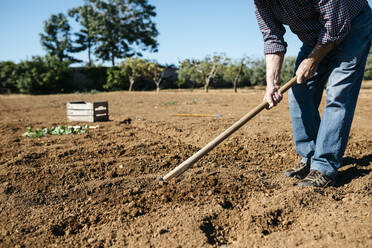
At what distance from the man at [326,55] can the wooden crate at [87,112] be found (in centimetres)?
443

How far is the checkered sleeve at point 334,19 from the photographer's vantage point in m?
2.09

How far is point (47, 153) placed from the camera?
11.7 feet

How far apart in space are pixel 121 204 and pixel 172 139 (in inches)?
86.3

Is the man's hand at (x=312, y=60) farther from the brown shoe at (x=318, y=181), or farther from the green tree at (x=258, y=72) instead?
the green tree at (x=258, y=72)

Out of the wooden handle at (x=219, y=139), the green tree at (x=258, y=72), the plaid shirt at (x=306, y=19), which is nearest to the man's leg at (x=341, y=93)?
the plaid shirt at (x=306, y=19)

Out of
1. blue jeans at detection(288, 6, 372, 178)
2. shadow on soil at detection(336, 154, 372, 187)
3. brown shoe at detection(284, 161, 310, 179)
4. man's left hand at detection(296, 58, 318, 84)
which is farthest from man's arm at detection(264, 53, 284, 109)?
shadow on soil at detection(336, 154, 372, 187)

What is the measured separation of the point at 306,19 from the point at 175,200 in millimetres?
1751

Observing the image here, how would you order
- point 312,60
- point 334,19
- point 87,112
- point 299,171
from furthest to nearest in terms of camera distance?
point 87,112, point 299,171, point 312,60, point 334,19

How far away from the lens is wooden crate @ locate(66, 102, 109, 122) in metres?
6.11

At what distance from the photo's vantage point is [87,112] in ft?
20.2

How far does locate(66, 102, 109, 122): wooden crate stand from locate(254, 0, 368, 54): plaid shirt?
443 cm

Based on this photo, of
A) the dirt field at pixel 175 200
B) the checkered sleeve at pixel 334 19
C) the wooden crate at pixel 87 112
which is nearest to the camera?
the dirt field at pixel 175 200

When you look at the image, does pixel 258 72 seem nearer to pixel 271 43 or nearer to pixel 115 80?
pixel 115 80

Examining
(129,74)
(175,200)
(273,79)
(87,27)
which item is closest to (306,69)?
(273,79)
